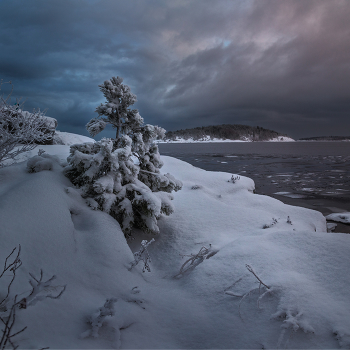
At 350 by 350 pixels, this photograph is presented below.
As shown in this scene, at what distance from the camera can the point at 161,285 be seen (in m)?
3.82

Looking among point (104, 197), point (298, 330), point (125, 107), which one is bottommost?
point (298, 330)

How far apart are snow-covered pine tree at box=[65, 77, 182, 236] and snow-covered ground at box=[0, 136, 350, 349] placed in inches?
17.5

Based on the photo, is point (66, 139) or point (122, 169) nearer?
point (122, 169)

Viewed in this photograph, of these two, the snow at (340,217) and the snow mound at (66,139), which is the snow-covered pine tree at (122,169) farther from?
the snow mound at (66,139)

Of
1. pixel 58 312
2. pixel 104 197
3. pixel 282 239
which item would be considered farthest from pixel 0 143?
pixel 282 239

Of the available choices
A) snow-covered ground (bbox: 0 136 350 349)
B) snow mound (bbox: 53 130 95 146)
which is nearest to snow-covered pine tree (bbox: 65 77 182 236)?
snow-covered ground (bbox: 0 136 350 349)

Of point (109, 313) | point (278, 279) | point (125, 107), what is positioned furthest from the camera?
point (125, 107)

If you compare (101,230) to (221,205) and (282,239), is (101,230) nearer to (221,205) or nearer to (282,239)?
(282,239)

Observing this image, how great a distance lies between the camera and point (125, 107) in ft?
20.0

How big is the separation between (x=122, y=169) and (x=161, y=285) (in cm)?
285

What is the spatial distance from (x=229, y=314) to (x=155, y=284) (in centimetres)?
144

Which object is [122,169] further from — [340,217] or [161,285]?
[340,217]

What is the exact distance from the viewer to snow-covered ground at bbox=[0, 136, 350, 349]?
2.31 m

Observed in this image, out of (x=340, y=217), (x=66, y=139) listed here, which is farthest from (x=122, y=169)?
(x=66, y=139)
